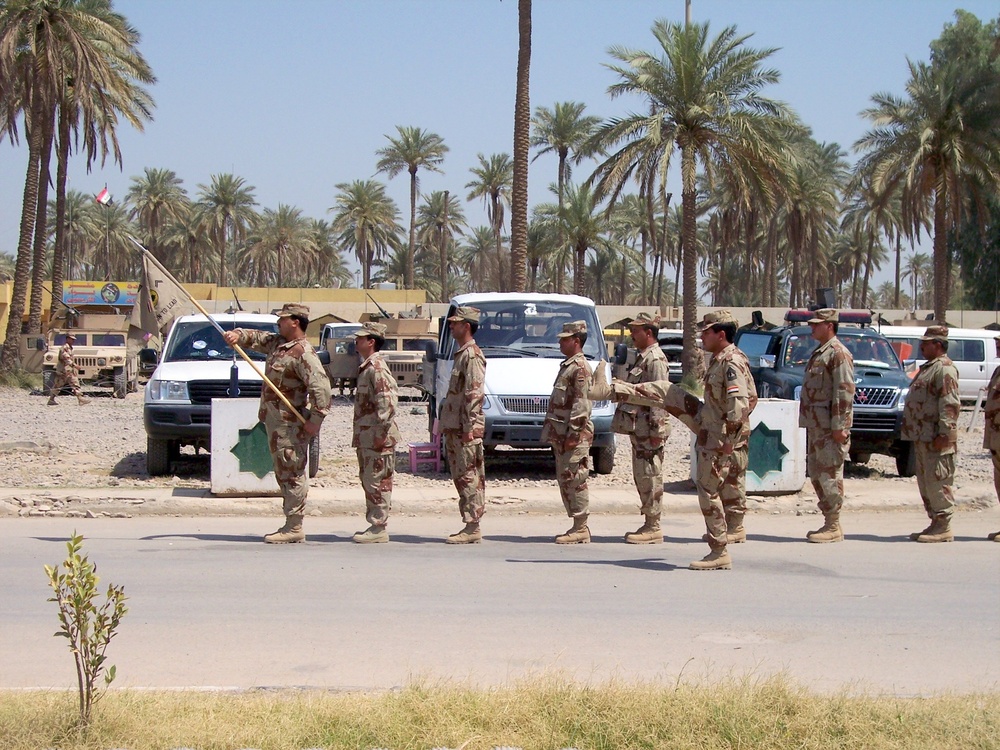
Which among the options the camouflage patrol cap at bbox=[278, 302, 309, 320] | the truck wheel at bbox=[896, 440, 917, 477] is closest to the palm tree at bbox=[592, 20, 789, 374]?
the truck wheel at bbox=[896, 440, 917, 477]

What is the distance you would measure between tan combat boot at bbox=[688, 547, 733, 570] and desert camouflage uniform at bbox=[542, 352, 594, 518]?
4.11 ft

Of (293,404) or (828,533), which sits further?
(828,533)

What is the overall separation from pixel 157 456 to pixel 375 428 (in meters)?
4.49

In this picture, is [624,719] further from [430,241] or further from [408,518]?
[430,241]

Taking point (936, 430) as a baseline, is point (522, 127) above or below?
above

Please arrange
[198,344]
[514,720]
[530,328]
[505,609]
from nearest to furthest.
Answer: [514,720] → [505,609] → [198,344] → [530,328]

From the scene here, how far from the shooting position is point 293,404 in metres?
8.70

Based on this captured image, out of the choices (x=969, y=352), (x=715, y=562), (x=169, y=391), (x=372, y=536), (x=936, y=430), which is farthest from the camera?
(x=969, y=352)

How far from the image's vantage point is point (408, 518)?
1045cm

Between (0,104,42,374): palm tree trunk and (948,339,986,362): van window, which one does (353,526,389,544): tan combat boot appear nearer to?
(948,339,986,362): van window

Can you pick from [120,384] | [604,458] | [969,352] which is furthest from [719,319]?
[120,384]

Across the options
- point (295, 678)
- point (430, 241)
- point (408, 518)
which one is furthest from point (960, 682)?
point (430, 241)

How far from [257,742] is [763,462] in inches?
320

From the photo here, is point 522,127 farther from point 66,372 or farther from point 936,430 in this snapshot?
point 936,430
